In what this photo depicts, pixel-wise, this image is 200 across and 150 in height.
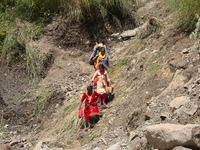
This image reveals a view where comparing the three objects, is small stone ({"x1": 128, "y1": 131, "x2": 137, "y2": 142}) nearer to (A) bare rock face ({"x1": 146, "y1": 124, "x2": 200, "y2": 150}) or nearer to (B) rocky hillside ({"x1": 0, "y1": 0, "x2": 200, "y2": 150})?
(B) rocky hillside ({"x1": 0, "y1": 0, "x2": 200, "y2": 150})

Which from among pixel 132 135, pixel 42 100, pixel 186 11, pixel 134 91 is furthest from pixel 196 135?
pixel 42 100

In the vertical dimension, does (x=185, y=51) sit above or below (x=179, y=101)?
above

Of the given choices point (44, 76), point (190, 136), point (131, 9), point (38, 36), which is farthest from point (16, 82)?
point (190, 136)

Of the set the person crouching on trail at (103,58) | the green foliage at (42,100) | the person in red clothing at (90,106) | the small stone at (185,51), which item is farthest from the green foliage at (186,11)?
the green foliage at (42,100)

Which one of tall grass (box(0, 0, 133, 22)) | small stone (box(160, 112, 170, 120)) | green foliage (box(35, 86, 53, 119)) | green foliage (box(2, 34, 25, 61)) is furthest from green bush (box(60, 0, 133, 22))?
small stone (box(160, 112, 170, 120))

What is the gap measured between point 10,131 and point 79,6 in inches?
175

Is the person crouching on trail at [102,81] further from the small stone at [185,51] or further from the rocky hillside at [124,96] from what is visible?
the small stone at [185,51]

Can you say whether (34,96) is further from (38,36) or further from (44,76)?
(38,36)

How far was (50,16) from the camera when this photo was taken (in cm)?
1061

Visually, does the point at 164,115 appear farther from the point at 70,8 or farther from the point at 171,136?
the point at 70,8

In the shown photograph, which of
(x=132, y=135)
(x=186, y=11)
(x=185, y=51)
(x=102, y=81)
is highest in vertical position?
(x=186, y=11)

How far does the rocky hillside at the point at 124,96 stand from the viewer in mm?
4172

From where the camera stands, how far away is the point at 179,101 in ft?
14.6

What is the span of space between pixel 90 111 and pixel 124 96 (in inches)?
29.4
